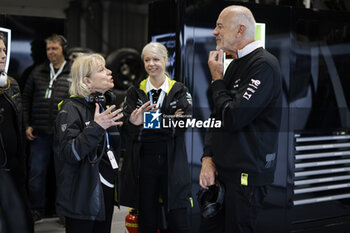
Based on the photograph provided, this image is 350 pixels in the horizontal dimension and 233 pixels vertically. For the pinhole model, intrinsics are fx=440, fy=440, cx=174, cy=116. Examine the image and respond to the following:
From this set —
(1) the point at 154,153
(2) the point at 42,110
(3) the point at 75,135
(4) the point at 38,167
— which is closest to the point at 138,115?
(1) the point at 154,153

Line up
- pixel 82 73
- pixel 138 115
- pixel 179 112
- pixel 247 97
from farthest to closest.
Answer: pixel 179 112 → pixel 138 115 → pixel 82 73 → pixel 247 97

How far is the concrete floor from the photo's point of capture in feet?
8.66

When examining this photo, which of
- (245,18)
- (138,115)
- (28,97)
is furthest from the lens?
(28,97)

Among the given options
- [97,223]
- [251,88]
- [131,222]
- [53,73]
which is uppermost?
[53,73]

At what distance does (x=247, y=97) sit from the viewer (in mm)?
1895

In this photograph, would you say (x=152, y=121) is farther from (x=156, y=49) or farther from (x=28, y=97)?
(x=28, y=97)

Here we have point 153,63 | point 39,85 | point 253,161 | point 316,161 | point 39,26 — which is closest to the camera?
point 253,161

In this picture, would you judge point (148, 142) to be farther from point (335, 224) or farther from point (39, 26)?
point (335, 224)

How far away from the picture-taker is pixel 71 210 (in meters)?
2.03

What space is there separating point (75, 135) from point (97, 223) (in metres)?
0.48

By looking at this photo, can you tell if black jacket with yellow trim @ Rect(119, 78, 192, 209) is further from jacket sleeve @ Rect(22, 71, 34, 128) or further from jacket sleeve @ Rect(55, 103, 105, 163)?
jacket sleeve @ Rect(22, 71, 34, 128)

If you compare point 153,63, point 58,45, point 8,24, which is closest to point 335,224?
point 153,63

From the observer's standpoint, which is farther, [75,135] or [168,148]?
[168,148]

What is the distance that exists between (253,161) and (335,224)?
173 centimetres
